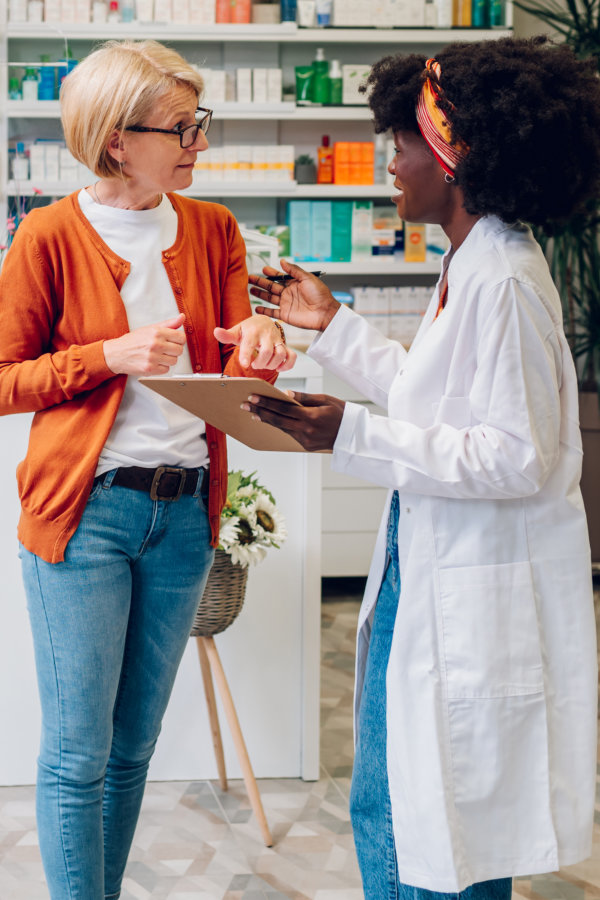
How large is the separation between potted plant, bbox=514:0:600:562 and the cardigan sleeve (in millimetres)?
3244

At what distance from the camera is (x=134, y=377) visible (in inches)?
59.1

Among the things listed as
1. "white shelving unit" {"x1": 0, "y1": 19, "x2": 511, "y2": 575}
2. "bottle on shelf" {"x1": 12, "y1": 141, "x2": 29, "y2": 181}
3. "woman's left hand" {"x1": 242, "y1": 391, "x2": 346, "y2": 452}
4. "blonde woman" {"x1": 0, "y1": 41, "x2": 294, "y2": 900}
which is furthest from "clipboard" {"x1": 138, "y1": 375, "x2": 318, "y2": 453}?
"bottle on shelf" {"x1": 12, "y1": 141, "x2": 29, "y2": 181}

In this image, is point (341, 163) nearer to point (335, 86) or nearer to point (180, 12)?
point (335, 86)

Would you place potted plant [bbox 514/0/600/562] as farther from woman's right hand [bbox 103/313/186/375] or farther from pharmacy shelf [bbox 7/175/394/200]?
woman's right hand [bbox 103/313/186/375]

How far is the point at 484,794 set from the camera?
1305 millimetres

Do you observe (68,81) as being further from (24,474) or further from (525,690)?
(525,690)

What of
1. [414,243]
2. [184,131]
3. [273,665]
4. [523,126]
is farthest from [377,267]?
[523,126]

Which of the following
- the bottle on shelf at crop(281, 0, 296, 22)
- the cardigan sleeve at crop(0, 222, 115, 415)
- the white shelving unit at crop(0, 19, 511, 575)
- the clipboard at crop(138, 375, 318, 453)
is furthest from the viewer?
the bottle on shelf at crop(281, 0, 296, 22)

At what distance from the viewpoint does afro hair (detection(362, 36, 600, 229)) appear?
4.00 feet

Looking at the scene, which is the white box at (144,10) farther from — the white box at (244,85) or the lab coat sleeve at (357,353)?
the lab coat sleeve at (357,353)

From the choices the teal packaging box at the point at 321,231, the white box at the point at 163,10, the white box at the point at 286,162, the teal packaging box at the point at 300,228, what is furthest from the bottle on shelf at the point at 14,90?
the teal packaging box at the point at 321,231

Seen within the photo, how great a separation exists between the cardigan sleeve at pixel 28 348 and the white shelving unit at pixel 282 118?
262 cm

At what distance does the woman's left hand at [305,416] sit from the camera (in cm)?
125

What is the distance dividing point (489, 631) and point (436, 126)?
0.71m
